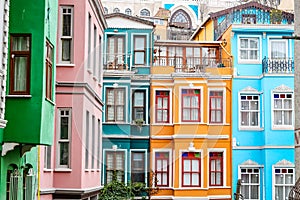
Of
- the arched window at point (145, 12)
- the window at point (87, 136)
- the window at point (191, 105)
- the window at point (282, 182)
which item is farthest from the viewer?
the arched window at point (145, 12)

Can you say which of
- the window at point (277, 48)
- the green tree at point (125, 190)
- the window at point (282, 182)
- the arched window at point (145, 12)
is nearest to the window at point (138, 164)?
the green tree at point (125, 190)

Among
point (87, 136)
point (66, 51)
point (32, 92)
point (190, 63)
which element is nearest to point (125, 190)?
point (87, 136)

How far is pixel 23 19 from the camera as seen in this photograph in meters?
11.7

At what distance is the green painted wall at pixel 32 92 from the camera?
11.2m

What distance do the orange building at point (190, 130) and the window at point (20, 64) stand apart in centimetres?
1245

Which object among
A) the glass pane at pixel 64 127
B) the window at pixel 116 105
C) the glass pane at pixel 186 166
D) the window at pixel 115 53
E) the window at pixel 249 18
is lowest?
the glass pane at pixel 186 166

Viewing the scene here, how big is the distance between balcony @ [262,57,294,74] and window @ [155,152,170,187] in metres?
5.26

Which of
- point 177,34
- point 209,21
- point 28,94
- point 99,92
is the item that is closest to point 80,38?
point 99,92

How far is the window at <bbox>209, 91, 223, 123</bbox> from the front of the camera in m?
25.2

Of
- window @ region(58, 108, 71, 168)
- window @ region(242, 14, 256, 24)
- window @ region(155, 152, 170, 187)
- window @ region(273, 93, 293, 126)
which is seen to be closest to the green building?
window @ region(58, 108, 71, 168)

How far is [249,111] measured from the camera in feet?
85.1

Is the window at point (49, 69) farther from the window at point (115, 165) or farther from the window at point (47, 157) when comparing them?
the window at point (115, 165)

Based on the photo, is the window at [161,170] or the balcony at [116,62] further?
the window at [161,170]

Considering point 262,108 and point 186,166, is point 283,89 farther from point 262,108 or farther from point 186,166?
point 186,166
